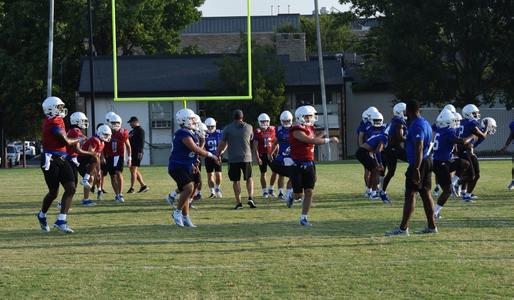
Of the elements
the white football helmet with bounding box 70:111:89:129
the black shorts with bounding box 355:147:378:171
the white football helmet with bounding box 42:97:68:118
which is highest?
the white football helmet with bounding box 42:97:68:118

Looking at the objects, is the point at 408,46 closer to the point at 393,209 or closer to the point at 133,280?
the point at 393,209

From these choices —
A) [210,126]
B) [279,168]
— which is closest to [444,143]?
[279,168]

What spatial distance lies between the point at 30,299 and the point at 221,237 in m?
4.55

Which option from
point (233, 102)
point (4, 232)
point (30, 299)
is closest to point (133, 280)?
point (30, 299)

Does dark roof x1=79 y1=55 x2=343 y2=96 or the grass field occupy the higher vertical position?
dark roof x1=79 y1=55 x2=343 y2=96

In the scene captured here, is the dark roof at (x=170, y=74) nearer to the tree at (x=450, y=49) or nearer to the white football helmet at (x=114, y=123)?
the tree at (x=450, y=49)

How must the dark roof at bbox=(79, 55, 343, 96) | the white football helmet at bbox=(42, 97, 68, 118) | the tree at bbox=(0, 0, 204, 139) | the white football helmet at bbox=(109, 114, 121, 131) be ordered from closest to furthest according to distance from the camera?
1. the white football helmet at bbox=(42, 97, 68, 118)
2. the white football helmet at bbox=(109, 114, 121, 131)
3. the dark roof at bbox=(79, 55, 343, 96)
4. the tree at bbox=(0, 0, 204, 139)

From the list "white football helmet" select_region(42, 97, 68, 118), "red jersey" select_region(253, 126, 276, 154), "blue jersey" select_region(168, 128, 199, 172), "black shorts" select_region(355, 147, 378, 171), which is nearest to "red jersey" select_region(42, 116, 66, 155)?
"white football helmet" select_region(42, 97, 68, 118)

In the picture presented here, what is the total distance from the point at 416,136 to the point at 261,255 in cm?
292

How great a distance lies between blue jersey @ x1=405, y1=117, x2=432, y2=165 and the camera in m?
12.4

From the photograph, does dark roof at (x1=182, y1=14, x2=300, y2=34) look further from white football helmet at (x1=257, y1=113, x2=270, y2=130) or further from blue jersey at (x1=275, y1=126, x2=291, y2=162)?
blue jersey at (x1=275, y1=126, x2=291, y2=162)

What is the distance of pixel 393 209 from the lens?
16.4 meters

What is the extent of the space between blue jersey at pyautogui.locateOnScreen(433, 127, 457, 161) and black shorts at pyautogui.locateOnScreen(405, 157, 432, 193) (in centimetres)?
180

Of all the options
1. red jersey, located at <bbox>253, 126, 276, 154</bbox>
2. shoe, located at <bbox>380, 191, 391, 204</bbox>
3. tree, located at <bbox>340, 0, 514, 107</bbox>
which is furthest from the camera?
tree, located at <bbox>340, 0, 514, 107</bbox>
